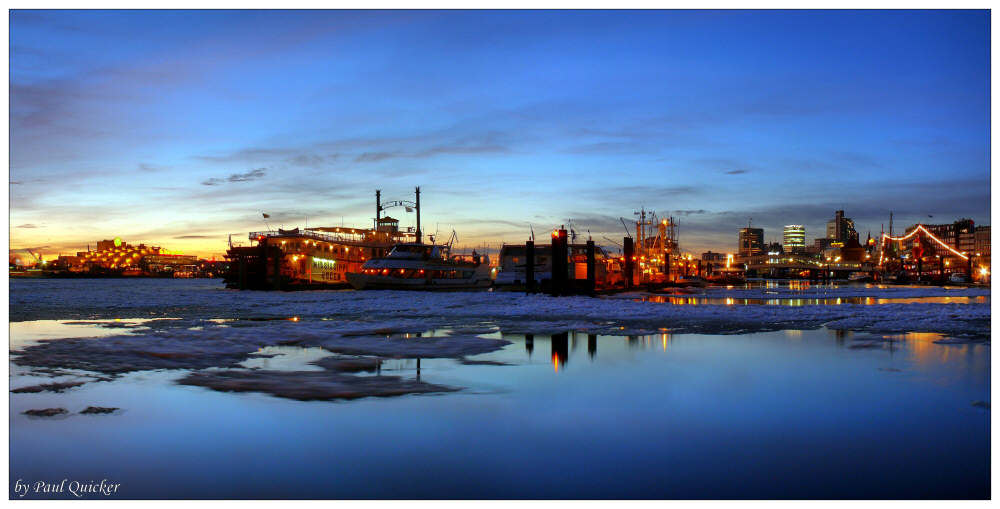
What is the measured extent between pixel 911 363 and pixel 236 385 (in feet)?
43.1

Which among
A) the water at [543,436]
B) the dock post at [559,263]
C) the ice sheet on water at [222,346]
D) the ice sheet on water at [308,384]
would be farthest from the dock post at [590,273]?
the ice sheet on water at [308,384]

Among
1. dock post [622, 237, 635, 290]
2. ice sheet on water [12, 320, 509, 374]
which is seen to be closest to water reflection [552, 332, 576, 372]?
ice sheet on water [12, 320, 509, 374]

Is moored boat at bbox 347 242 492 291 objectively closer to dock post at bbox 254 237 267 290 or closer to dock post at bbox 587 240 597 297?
dock post at bbox 254 237 267 290

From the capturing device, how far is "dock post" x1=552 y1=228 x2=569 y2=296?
46.8 meters

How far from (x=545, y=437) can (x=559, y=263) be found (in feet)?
134

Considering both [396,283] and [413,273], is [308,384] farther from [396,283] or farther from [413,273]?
[413,273]

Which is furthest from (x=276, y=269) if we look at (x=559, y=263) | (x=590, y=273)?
(x=590, y=273)

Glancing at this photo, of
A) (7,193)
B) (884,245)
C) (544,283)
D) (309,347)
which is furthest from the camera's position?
(884,245)

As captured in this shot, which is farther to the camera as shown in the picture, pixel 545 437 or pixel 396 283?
pixel 396 283

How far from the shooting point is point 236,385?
1113 cm

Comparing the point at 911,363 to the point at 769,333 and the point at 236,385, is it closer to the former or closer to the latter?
the point at 769,333

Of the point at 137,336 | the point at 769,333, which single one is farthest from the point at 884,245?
the point at 137,336

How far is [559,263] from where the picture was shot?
1917 inches
